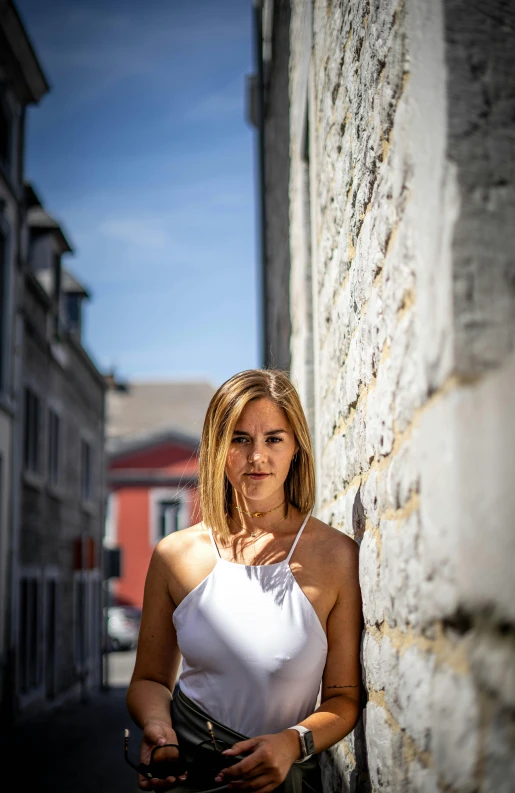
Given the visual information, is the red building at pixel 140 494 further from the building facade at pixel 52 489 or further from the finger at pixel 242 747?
the finger at pixel 242 747

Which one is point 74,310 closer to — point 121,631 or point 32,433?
point 32,433

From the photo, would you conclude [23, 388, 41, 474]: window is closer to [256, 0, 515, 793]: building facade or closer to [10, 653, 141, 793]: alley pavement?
[10, 653, 141, 793]: alley pavement

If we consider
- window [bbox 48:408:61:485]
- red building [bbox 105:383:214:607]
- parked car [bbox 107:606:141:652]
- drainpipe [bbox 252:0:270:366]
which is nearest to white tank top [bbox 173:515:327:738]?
drainpipe [bbox 252:0:270:366]

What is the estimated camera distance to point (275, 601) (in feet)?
7.09

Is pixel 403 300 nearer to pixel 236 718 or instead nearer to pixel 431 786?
pixel 431 786

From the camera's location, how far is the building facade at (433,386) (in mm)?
1258

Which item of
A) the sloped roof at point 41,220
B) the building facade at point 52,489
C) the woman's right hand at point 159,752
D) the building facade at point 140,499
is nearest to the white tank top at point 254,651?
the woman's right hand at point 159,752

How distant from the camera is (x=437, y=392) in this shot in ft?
4.53

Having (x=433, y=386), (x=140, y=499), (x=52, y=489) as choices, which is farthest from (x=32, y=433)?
(x=140, y=499)

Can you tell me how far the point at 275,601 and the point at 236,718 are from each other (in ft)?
0.94

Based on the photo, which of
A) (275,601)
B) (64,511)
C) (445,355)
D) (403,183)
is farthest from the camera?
(64,511)

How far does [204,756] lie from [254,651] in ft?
0.89

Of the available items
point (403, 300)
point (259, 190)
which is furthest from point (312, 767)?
point (259, 190)

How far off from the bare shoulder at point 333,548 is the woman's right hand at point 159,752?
55 centimetres
